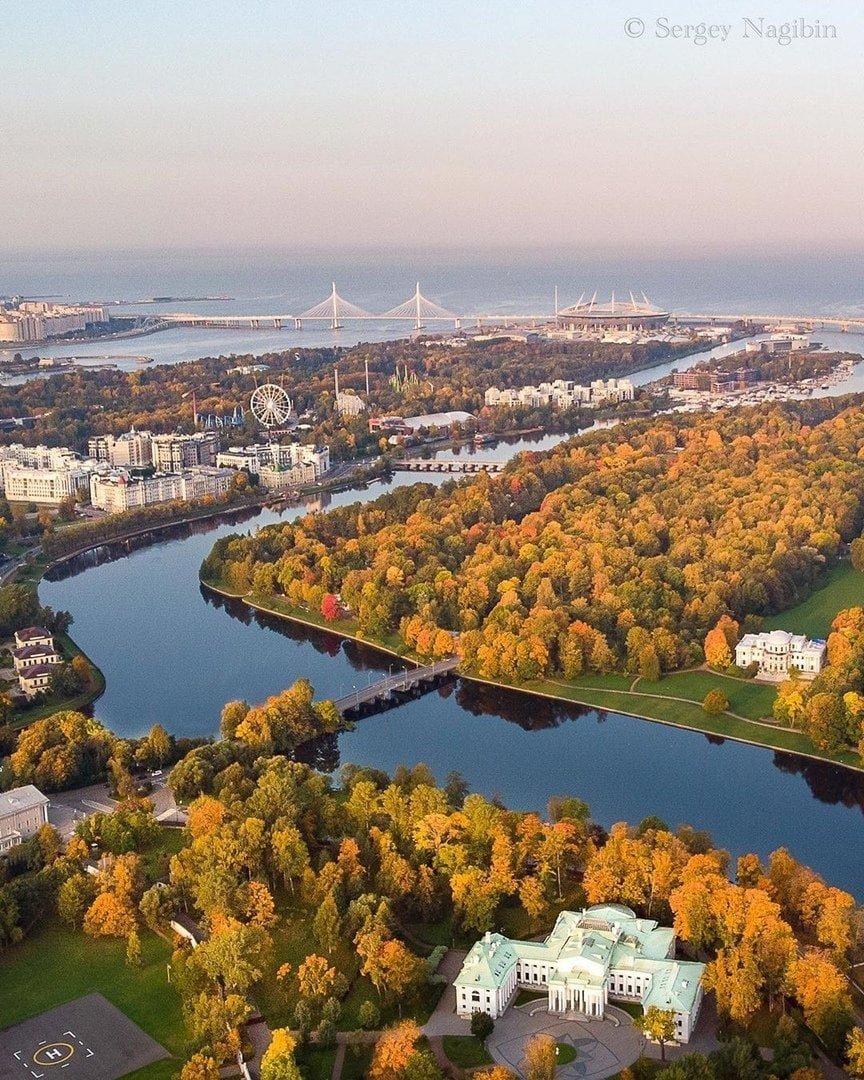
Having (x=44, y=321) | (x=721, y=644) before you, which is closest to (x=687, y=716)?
(x=721, y=644)

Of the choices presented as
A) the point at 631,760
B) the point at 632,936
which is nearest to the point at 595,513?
the point at 631,760

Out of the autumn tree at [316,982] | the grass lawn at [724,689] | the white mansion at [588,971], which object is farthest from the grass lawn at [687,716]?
the autumn tree at [316,982]

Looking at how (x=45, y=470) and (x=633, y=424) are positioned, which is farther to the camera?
(x=633, y=424)

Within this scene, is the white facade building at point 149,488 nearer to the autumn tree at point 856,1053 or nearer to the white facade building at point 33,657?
the white facade building at point 33,657

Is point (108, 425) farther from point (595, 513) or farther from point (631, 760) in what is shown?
point (631, 760)

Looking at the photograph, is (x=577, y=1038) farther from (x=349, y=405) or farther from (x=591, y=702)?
(x=349, y=405)
